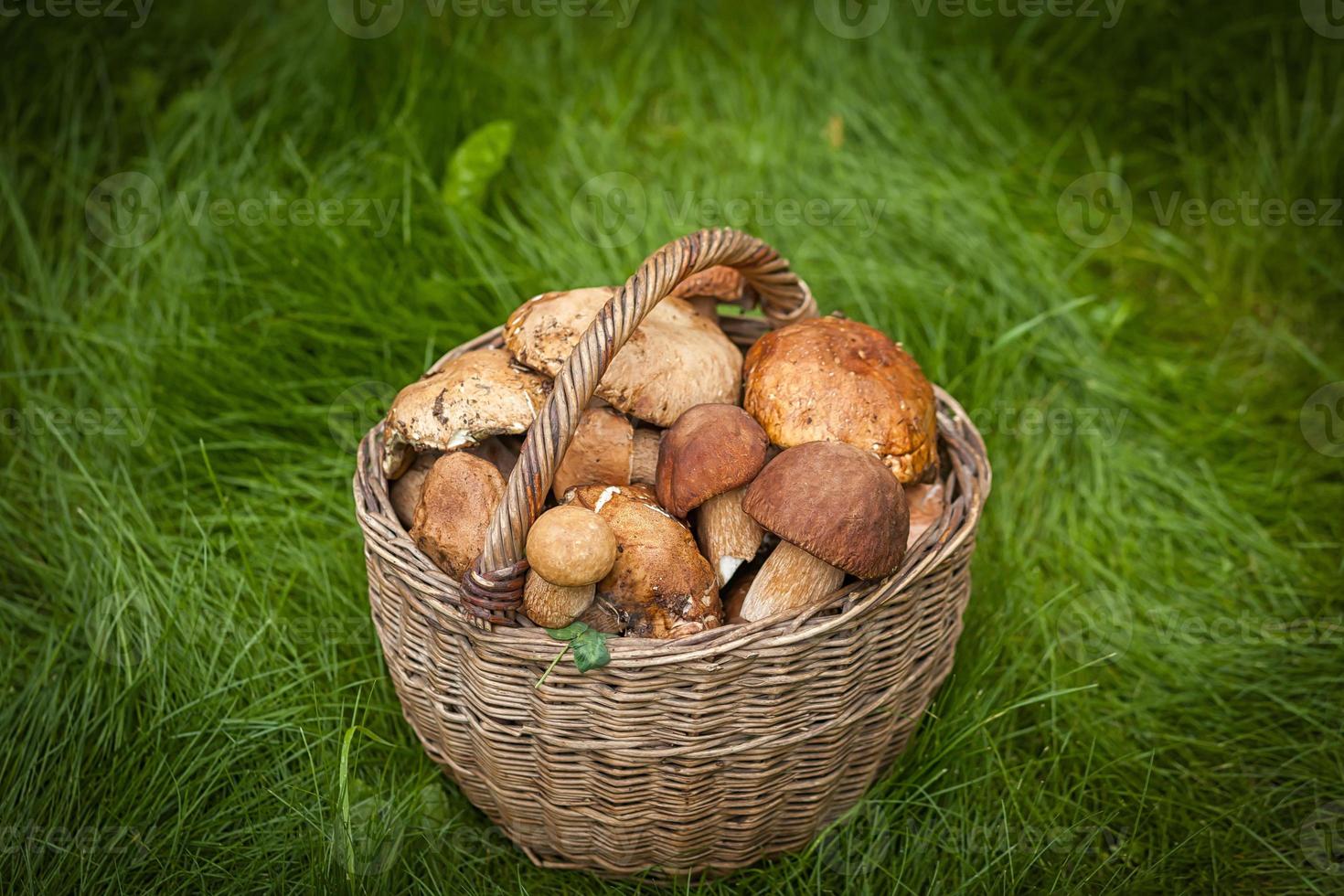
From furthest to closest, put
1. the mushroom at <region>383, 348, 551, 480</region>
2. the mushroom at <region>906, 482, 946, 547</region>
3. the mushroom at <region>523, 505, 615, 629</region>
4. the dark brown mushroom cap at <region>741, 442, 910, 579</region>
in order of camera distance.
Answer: the mushroom at <region>906, 482, 946, 547</region> < the mushroom at <region>383, 348, 551, 480</region> < the dark brown mushroom cap at <region>741, 442, 910, 579</region> < the mushroom at <region>523, 505, 615, 629</region>

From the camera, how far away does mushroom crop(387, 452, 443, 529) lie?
226cm

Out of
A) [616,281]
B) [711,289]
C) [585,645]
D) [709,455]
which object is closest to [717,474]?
[709,455]

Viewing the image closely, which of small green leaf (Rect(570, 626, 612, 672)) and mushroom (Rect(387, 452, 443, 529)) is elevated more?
mushroom (Rect(387, 452, 443, 529))

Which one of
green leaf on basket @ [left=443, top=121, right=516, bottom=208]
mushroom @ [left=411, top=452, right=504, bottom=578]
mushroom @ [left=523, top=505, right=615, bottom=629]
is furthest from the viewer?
green leaf on basket @ [left=443, top=121, right=516, bottom=208]

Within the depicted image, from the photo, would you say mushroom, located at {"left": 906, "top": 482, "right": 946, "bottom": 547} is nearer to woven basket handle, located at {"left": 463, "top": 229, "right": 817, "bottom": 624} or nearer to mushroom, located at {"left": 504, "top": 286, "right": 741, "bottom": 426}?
mushroom, located at {"left": 504, "top": 286, "right": 741, "bottom": 426}

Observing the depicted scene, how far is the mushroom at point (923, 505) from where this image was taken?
2211 millimetres

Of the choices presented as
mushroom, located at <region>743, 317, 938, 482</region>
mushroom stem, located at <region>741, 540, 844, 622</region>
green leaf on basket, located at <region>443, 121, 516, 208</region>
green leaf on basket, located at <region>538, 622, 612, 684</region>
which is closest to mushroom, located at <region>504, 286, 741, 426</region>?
mushroom, located at <region>743, 317, 938, 482</region>

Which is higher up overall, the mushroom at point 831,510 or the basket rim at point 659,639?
the mushroom at point 831,510

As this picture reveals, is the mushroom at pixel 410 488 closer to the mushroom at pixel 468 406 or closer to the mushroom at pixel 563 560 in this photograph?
the mushroom at pixel 468 406

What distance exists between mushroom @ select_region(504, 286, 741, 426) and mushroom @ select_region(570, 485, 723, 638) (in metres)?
0.26

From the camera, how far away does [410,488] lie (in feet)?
7.46

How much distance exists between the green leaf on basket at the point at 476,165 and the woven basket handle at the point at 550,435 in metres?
1.75

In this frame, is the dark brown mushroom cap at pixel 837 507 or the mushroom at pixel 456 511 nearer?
the dark brown mushroom cap at pixel 837 507

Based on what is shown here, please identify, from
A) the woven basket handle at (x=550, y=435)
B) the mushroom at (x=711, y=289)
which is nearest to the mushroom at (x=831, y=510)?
the woven basket handle at (x=550, y=435)
